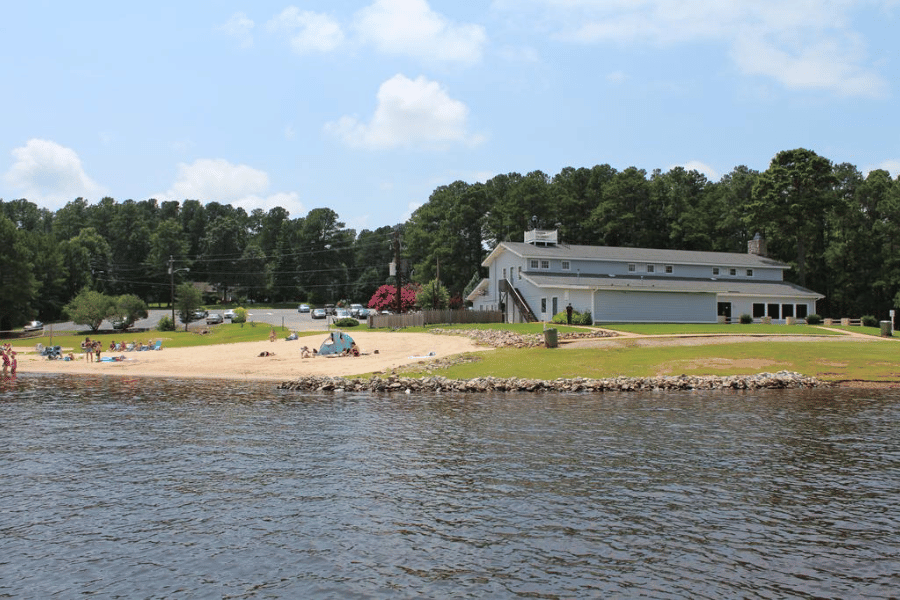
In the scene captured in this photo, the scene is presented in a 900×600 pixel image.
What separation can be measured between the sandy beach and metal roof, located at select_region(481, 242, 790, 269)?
1745cm

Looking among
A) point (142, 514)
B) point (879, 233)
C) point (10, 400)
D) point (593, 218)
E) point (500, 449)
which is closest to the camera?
point (142, 514)

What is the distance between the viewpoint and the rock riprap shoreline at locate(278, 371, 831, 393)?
31375mm

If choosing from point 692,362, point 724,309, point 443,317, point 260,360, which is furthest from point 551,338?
point 724,309

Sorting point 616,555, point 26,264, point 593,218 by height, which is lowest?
point 616,555

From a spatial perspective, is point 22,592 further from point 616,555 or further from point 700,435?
point 700,435

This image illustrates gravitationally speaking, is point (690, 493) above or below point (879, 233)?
below

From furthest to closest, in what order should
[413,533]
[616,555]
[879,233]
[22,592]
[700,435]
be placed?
[879,233], [700,435], [413,533], [616,555], [22,592]

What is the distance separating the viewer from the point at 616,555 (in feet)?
36.2

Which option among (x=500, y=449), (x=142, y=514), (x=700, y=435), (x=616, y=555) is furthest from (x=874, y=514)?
(x=142, y=514)

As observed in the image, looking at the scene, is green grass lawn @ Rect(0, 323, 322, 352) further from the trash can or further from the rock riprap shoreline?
the rock riprap shoreline

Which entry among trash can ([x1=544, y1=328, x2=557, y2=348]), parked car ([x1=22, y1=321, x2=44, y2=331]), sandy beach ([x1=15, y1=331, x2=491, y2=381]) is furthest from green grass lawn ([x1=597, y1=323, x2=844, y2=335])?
parked car ([x1=22, y1=321, x2=44, y2=331])

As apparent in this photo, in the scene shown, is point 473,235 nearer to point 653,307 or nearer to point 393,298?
point 393,298

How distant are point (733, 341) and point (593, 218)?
55.3 metres

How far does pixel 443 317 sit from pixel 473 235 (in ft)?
131
